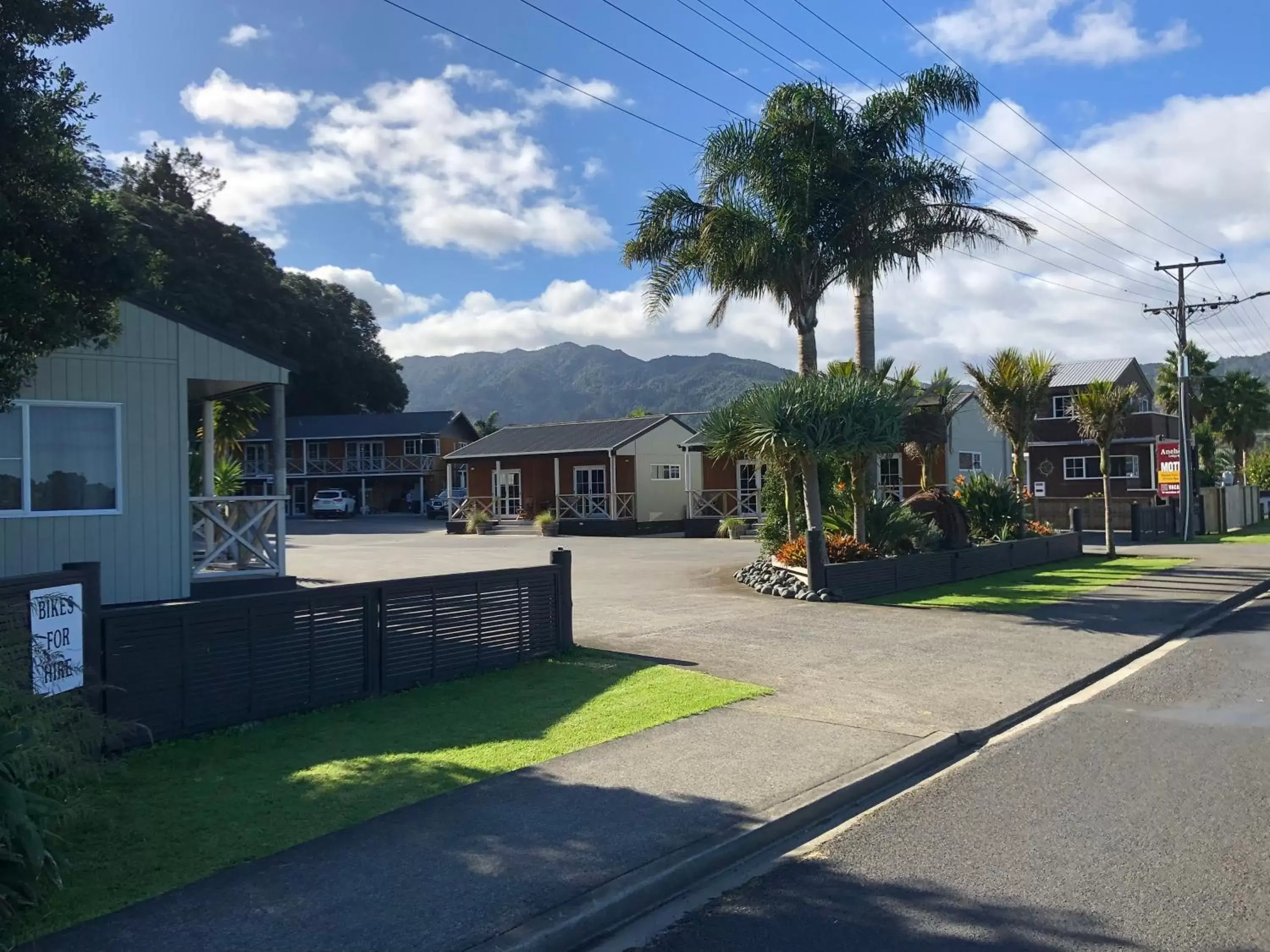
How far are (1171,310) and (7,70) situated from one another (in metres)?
35.0

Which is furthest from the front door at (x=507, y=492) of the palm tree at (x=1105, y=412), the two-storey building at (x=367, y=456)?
the palm tree at (x=1105, y=412)

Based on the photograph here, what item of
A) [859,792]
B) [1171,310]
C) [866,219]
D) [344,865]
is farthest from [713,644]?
[1171,310]

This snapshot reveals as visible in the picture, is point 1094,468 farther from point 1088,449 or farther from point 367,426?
point 367,426

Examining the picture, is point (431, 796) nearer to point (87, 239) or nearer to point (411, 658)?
point (411, 658)

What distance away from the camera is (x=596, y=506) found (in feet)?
132

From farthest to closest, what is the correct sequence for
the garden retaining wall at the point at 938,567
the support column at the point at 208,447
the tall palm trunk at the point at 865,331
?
the tall palm trunk at the point at 865,331, the garden retaining wall at the point at 938,567, the support column at the point at 208,447

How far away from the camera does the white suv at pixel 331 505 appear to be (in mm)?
56969

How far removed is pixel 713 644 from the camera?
12.1 metres

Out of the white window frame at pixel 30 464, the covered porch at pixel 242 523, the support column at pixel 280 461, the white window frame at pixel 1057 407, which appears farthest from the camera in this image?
the white window frame at pixel 1057 407

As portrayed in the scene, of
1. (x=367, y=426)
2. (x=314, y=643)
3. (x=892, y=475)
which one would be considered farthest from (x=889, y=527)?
(x=367, y=426)

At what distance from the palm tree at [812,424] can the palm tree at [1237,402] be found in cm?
4329

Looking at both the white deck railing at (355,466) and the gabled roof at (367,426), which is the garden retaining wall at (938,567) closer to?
the gabled roof at (367,426)

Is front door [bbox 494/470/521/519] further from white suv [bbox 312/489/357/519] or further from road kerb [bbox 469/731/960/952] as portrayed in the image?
road kerb [bbox 469/731/960/952]

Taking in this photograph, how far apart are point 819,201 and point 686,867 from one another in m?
16.4
